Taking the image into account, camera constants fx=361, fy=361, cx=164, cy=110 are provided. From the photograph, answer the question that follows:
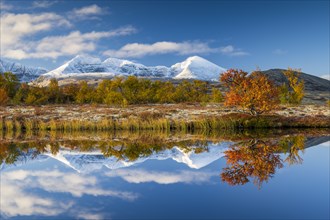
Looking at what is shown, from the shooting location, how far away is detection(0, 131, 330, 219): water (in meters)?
7.42

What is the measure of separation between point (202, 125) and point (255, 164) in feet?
57.5

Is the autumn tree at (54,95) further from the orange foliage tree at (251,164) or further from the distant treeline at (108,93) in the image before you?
the orange foliage tree at (251,164)

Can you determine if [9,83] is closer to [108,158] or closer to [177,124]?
[177,124]

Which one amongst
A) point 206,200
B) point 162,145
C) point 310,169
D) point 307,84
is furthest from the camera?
point 307,84

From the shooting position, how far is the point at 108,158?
1490cm

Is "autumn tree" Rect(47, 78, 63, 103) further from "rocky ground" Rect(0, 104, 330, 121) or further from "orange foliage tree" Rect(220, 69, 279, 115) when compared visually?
"orange foliage tree" Rect(220, 69, 279, 115)

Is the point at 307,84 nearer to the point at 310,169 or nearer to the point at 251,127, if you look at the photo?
the point at 251,127

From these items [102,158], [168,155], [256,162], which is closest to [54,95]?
[102,158]

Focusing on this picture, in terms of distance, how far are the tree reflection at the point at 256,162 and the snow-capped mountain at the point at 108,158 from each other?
0.86 meters

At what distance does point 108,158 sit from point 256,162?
19.7ft

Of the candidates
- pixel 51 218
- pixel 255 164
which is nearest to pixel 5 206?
pixel 51 218

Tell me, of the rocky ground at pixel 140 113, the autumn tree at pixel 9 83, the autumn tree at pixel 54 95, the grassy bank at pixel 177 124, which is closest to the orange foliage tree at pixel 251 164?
the grassy bank at pixel 177 124

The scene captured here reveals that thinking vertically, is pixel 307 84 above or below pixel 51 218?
above

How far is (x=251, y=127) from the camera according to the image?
29875 millimetres
